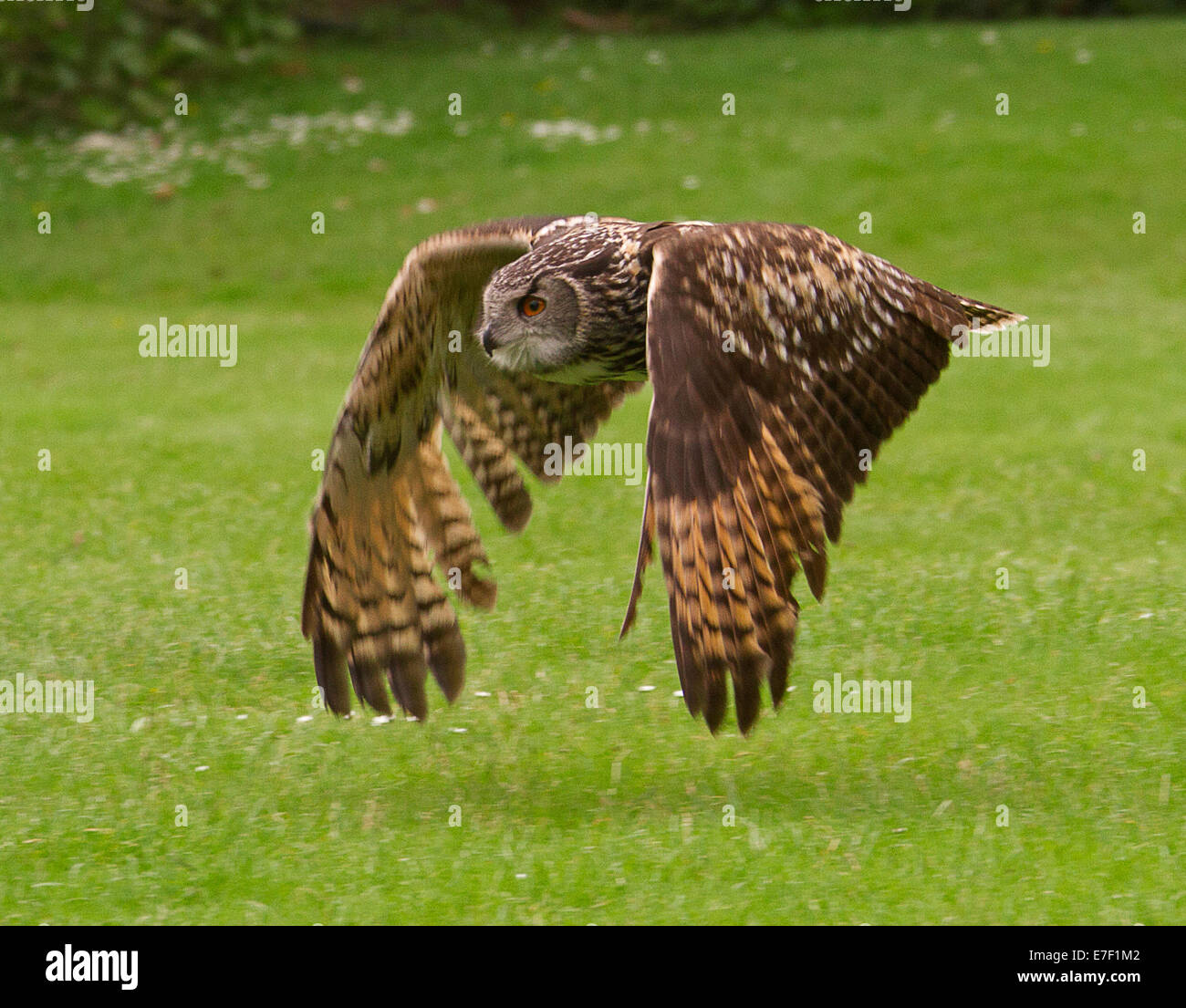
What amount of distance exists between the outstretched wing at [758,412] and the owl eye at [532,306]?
0.81 meters

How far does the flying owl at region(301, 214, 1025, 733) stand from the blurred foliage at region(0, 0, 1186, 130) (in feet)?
61.4

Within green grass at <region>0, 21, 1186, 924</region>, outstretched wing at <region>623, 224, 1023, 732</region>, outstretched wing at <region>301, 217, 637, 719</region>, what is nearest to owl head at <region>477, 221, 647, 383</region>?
outstretched wing at <region>301, 217, 637, 719</region>

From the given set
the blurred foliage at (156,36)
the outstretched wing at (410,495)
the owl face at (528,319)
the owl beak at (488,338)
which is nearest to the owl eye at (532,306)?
the owl face at (528,319)

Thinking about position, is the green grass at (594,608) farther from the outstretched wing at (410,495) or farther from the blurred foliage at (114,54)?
the blurred foliage at (114,54)

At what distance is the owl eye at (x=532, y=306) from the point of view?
6707 mm

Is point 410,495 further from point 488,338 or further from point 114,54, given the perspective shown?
point 114,54

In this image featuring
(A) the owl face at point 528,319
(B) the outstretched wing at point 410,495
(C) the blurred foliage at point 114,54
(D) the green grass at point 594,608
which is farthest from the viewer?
(C) the blurred foliage at point 114,54

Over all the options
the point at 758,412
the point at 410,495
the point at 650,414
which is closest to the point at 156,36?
the point at 410,495

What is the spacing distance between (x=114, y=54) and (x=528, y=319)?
20.3 meters

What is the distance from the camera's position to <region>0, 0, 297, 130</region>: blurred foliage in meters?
24.9

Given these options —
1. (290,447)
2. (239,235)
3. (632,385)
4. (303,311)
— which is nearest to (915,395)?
(632,385)

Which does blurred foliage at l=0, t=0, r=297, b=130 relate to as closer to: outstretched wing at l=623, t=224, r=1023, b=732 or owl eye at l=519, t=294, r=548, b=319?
owl eye at l=519, t=294, r=548, b=319

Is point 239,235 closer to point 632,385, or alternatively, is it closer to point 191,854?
point 632,385

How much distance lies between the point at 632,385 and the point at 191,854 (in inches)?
112
